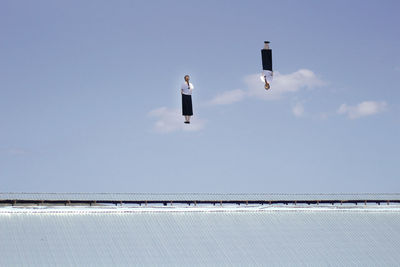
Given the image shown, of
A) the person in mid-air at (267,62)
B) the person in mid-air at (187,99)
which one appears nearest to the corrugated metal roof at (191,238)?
the person in mid-air at (187,99)

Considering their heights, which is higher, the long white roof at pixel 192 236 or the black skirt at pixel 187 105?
the black skirt at pixel 187 105

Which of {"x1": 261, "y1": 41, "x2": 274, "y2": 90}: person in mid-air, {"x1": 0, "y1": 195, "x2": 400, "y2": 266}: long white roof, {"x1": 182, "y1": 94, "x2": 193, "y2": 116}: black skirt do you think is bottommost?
{"x1": 0, "y1": 195, "x2": 400, "y2": 266}: long white roof

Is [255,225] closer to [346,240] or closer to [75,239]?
→ [346,240]

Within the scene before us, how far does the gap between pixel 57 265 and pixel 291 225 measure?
2578 centimetres

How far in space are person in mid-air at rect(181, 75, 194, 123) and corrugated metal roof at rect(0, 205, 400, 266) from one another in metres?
20.2

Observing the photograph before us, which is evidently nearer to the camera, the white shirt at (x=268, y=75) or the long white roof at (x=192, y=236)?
the white shirt at (x=268, y=75)

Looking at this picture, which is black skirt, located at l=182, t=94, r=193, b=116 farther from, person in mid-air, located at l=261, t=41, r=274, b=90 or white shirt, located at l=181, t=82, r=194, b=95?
person in mid-air, located at l=261, t=41, r=274, b=90

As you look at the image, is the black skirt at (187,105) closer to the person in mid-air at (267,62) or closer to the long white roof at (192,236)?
the person in mid-air at (267,62)

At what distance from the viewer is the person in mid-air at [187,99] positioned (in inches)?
1657

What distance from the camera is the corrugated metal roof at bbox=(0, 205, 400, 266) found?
59156mm

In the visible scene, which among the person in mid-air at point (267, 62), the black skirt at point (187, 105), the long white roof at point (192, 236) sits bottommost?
the long white roof at point (192, 236)

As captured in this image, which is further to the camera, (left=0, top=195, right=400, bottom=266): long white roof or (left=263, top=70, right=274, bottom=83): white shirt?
(left=0, top=195, right=400, bottom=266): long white roof

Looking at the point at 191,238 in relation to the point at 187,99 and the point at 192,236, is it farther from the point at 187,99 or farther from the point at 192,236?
the point at 187,99

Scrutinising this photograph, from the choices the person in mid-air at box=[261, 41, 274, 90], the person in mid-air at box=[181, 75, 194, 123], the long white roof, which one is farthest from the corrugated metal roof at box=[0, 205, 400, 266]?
the person in mid-air at box=[261, 41, 274, 90]
